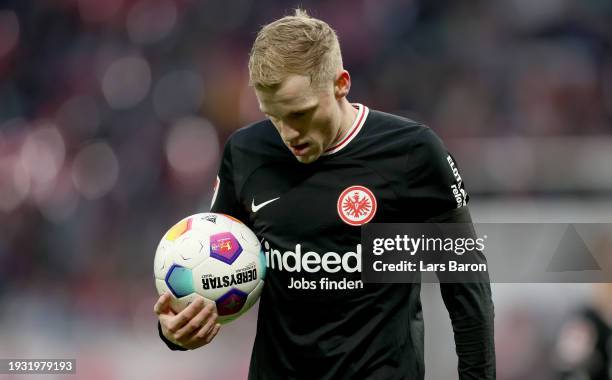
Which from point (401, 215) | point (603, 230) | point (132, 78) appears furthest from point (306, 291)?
point (132, 78)

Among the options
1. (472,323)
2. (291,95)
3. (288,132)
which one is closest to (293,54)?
(291,95)

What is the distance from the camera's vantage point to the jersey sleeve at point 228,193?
3037 mm

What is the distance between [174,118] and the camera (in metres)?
7.79

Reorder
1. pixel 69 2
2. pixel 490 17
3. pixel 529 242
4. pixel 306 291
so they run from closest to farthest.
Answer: pixel 306 291
pixel 529 242
pixel 490 17
pixel 69 2

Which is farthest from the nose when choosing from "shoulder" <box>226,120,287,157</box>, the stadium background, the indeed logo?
the stadium background

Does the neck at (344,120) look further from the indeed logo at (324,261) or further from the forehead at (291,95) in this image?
the indeed logo at (324,261)

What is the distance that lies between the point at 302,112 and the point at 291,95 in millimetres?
64

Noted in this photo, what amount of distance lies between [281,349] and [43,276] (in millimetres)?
4965

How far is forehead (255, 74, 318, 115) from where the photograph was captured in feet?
8.77

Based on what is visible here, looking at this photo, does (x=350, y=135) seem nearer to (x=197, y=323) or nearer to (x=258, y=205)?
(x=258, y=205)

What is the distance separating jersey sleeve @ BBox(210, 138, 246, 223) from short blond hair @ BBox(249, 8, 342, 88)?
0.41 m

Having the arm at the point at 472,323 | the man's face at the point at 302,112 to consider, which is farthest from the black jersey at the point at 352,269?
the man's face at the point at 302,112

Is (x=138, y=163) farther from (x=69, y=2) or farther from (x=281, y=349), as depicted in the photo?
(x=281, y=349)

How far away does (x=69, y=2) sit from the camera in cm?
847
